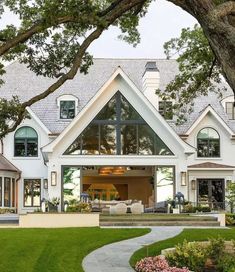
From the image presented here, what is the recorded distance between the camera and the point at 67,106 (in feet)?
120

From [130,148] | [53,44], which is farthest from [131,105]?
[53,44]

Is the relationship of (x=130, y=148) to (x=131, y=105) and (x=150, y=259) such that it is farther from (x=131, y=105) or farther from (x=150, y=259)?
(x=150, y=259)

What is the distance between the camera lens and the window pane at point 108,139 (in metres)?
32.2

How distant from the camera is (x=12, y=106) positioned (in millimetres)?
14070

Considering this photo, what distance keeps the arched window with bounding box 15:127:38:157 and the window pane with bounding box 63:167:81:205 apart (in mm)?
5200

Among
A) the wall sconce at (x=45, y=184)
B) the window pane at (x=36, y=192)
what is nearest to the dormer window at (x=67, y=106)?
the wall sconce at (x=45, y=184)

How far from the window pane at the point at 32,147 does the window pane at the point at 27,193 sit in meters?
1.66

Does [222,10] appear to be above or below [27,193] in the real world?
above

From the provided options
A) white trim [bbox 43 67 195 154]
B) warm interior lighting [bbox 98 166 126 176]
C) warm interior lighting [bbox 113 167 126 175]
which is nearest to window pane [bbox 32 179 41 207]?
warm interior lighting [bbox 98 166 126 176]

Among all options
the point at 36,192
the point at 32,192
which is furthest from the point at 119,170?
the point at 32,192

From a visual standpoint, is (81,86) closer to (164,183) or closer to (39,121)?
(39,121)

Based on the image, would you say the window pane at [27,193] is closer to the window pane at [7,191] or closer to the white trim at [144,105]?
the window pane at [7,191]

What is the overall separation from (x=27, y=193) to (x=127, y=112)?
8564 millimetres

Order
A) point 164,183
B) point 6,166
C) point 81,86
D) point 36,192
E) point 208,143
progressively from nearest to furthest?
point 164,183 < point 6,166 < point 36,192 < point 208,143 < point 81,86
